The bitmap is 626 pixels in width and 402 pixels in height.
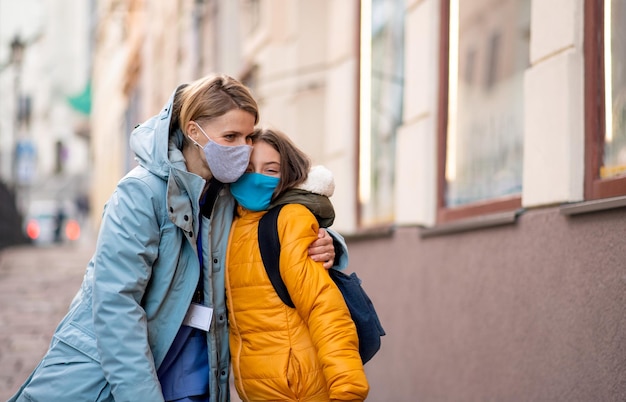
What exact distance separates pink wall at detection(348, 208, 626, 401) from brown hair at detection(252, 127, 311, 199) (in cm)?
148

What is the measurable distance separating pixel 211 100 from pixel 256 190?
0.36 m

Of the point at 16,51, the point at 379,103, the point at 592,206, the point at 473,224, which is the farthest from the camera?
the point at 16,51

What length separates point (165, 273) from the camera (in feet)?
10.8

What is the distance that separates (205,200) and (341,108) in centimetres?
546

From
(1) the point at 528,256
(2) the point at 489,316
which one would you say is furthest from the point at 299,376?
(2) the point at 489,316

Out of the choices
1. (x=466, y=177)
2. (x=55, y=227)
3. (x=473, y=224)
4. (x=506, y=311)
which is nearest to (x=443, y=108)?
(x=466, y=177)

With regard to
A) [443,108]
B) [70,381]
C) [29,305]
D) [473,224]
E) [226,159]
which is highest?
[443,108]

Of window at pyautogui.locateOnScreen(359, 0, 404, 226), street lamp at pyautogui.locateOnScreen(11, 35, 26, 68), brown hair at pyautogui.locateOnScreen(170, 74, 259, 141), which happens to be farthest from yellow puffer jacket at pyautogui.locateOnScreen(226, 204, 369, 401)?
street lamp at pyautogui.locateOnScreen(11, 35, 26, 68)

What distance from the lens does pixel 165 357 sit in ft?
11.1

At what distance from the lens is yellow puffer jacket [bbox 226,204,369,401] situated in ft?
10.6

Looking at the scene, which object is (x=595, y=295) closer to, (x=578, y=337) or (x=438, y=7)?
(x=578, y=337)

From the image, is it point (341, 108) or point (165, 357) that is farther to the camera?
point (341, 108)

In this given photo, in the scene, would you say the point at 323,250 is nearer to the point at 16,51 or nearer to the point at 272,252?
the point at 272,252

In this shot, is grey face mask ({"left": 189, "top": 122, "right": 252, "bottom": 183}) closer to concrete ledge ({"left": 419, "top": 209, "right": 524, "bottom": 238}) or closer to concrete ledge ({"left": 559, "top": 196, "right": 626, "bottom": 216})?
concrete ledge ({"left": 559, "top": 196, "right": 626, "bottom": 216})
